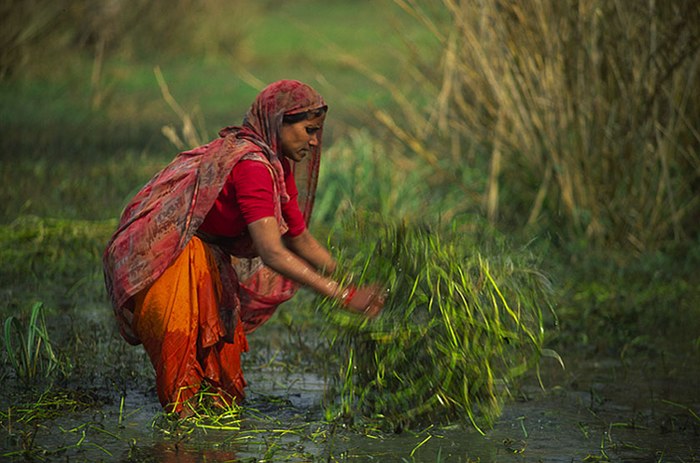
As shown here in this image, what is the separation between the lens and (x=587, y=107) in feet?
23.3

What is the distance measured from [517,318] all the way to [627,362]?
168 cm

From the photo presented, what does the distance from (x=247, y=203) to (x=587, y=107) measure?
11.3ft

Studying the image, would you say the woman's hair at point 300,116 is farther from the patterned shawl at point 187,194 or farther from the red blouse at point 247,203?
the red blouse at point 247,203

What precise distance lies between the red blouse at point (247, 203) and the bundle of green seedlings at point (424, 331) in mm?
363

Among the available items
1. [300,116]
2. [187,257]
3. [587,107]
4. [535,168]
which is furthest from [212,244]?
[535,168]

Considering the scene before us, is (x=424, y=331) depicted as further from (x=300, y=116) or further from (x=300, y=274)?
(x=300, y=116)

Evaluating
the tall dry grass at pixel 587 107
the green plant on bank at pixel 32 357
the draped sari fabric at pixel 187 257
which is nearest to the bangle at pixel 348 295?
the draped sari fabric at pixel 187 257

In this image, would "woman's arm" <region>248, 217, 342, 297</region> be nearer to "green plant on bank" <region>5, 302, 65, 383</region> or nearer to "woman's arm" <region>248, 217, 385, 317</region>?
"woman's arm" <region>248, 217, 385, 317</region>

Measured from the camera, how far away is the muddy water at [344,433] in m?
4.12

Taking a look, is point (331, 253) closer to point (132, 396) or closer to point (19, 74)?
point (132, 396)

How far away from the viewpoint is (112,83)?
44.4ft

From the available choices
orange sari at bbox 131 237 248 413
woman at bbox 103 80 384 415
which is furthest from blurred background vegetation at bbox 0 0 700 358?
orange sari at bbox 131 237 248 413

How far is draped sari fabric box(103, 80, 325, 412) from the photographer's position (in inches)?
169

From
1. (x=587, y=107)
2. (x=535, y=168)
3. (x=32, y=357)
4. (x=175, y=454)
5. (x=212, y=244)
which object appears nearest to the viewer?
(x=175, y=454)
